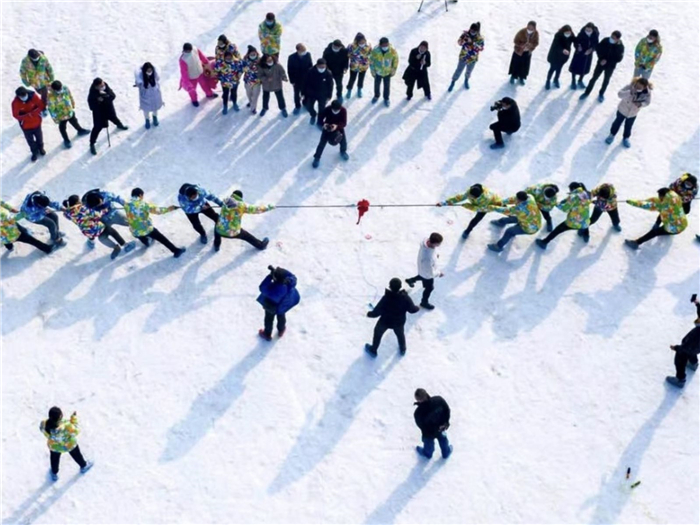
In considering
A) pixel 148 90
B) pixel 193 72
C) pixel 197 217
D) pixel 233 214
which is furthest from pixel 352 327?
pixel 193 72

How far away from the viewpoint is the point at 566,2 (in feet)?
56.7

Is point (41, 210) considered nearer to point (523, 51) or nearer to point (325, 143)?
point (325, 143)

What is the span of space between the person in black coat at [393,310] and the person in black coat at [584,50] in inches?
277

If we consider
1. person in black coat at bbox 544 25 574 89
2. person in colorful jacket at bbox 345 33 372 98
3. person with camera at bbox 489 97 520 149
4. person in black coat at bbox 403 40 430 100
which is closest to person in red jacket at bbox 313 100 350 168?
person in colorful jacket at bbox 345 33 372 98

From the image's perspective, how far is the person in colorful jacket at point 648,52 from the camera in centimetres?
1422

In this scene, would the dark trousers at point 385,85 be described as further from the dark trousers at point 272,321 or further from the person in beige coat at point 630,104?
the dark trousers at point 272,321

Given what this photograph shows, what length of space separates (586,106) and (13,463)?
38.7ft

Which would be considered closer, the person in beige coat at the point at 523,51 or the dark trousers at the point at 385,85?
the person in beige coat at the point at 523,51

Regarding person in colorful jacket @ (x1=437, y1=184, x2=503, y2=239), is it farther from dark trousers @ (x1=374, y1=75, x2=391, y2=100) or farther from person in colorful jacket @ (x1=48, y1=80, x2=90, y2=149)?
person in colorful jacket @ (x1=48, y1=80, x2=90, y2=149)

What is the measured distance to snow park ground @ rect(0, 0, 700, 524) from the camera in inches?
394

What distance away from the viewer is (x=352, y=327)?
11539mm

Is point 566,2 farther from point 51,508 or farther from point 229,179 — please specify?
point 51,508

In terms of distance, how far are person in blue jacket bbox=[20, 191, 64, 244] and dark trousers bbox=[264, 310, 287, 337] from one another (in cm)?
367

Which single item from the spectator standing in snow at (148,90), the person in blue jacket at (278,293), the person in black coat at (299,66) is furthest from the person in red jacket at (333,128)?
the person in blue jacket at (278,293)
